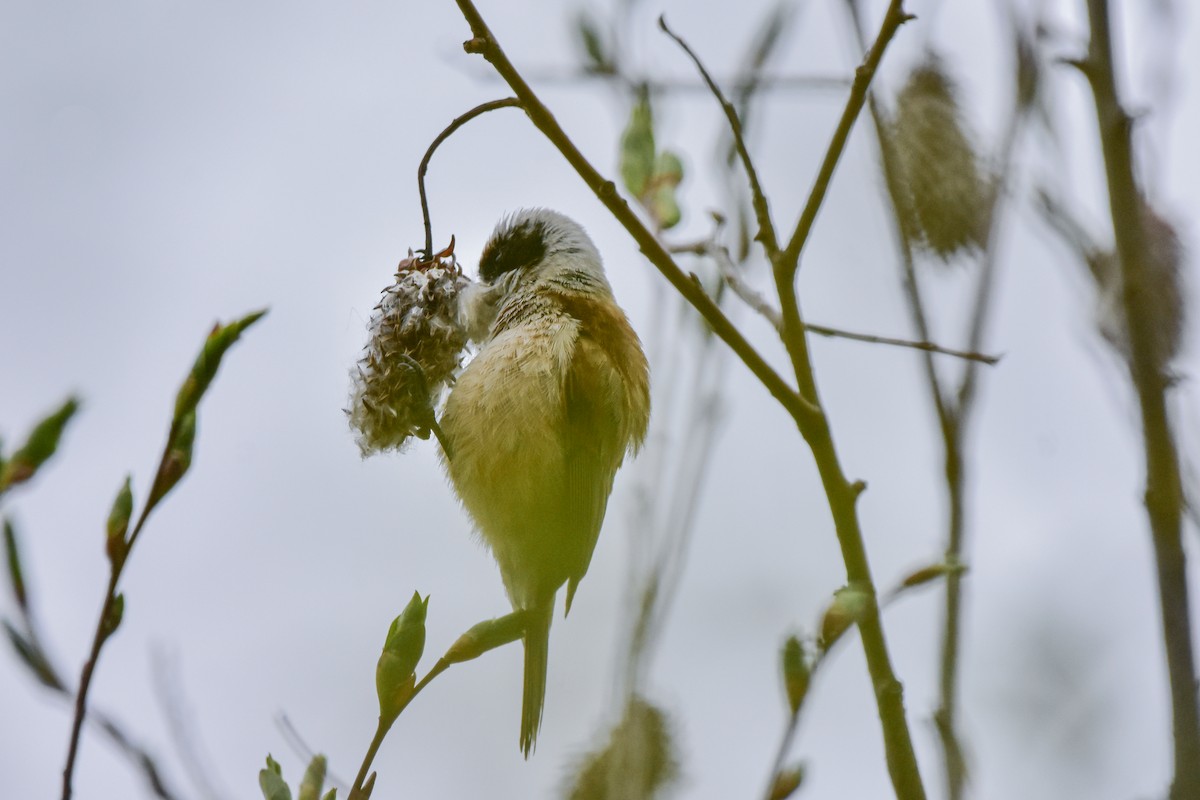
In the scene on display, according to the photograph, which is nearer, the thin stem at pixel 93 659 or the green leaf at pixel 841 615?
the thin stem at pixel 93 659

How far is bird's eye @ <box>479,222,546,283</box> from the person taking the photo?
3018 mm

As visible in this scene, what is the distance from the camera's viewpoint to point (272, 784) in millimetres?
1175

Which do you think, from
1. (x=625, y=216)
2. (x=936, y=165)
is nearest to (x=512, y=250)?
(x=936, y=165)

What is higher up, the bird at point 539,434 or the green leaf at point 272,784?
the bird at point 539,434

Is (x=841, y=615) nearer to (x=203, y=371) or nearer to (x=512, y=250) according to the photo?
(x=203, y=371)

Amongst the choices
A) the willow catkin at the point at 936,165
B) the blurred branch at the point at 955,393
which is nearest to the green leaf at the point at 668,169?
the blurred branch at the point at 955,393

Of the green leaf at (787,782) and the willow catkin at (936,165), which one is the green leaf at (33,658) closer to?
the green leaf at (787,782)

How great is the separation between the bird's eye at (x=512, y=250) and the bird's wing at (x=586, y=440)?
44 cm

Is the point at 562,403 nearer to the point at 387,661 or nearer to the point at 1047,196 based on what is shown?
the point at 1047,196

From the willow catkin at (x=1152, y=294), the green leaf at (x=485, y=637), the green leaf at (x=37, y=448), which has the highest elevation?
the willow catkin at (x=1152, y=294)

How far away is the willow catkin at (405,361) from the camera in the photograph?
2.56 m

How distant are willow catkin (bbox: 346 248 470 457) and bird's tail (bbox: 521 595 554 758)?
20.2 inches

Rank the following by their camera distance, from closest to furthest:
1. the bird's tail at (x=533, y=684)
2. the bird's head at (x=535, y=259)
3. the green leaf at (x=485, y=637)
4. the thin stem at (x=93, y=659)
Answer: the thin stem at (x=93, y=659) < the green leaf at (x=485, y=637) < the bird's tail at (x=533, y=684) < the bird's head at (x=535, y=259)

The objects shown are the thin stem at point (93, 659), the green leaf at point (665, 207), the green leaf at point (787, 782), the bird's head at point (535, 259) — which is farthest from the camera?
the bird's head at point (535, 259)
